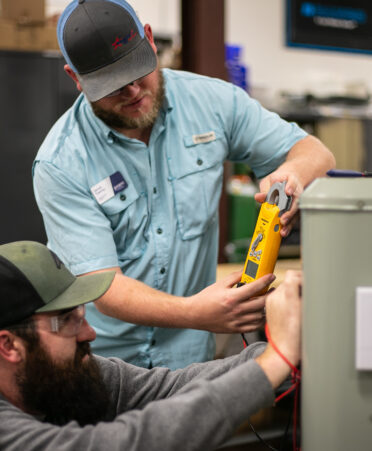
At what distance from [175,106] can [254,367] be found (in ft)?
3.22

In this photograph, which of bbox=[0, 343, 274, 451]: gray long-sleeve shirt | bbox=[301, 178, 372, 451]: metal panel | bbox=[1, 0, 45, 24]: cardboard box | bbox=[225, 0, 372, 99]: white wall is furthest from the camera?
bbox=[225, 0, 372, 99]: white wall

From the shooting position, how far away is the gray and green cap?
1.08 meters

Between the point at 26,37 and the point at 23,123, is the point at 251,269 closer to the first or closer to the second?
the point at 23,123

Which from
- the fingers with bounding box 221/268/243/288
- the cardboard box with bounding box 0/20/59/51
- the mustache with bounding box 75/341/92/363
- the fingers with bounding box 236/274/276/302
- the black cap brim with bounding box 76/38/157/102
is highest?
the cardboard box with bounding box 0/20/59/51

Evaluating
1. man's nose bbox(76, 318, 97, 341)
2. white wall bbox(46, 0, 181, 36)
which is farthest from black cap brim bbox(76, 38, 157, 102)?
white wall bbox(46, 0, 181, 36)

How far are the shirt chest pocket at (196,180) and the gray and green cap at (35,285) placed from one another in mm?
513

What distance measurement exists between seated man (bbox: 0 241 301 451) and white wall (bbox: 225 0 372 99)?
15.6ft

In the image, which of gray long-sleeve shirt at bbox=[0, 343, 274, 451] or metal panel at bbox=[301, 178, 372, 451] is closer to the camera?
metal panel at bbox=[301, 178, 372, 451]

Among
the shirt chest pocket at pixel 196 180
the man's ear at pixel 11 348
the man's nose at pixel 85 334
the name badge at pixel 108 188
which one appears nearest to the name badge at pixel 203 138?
the shirt chest pocket at pixel 196 180

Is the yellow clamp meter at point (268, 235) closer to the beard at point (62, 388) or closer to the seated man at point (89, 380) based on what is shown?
the seated man at point (89, 380)

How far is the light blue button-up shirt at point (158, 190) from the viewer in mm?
1550

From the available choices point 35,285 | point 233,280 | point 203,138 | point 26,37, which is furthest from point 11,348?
point 26,37

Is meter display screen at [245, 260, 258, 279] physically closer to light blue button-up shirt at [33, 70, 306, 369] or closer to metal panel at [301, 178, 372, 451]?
metal panel at [301, 178, 372, 451]

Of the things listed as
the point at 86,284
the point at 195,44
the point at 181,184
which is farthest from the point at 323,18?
the point at 86,284
